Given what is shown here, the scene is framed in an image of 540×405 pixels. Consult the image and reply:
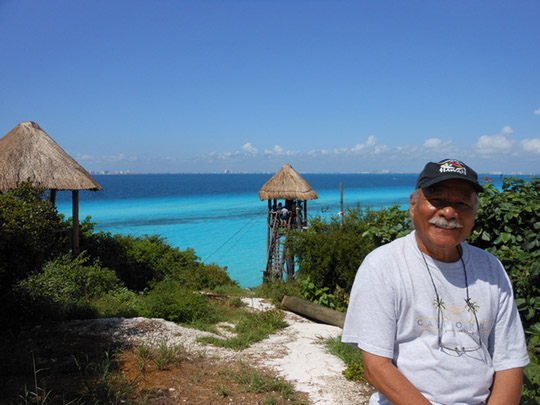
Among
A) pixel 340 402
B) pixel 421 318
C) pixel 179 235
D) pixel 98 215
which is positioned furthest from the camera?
pixel 98 215

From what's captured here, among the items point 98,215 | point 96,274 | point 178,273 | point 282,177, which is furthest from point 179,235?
point 96,274

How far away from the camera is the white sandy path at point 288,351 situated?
429 centimetres

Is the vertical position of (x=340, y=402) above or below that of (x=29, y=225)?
below

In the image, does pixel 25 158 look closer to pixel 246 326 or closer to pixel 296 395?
pixel 246 326

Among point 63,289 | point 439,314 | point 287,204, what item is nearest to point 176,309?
point 63,289

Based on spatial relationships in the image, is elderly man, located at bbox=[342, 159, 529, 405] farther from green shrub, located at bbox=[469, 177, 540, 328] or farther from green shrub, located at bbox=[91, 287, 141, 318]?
green shrub, located at bbox=[91, 287, 141, 318]

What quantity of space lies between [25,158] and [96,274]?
3711 millimetres

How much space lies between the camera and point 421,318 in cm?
188

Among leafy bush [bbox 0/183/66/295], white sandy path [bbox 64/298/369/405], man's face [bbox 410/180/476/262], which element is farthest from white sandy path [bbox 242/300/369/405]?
leafy bush [bbox 0/183/66/295]

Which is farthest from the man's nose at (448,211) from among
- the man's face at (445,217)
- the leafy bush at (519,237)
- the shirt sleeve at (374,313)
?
the leafy bush at (519,237)

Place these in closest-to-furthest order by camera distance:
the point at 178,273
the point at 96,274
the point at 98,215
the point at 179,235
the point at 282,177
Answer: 1. the point at 96,274
2. the point at 178,273
3. the point at 282,177
4. the point at 179,235
5. the point at 98,215

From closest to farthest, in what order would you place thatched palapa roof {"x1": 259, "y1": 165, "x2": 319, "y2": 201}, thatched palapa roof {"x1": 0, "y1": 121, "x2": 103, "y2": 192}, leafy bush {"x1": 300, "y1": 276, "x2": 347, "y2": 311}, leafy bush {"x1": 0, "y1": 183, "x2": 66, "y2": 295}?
leafy bush {"x1": 0, "y1": 183, "x2": 66, "y2": 295}, leafy bush {"x1": 300, "y1": 276, "x2": 347, "y2": 311}, thatched palapa roof {"x1": 0, "y1": 121, "x2": 103, "y2": 192}, thatched palapa roof {"x1": 259, "y1": 165, "x2": 319, "y2": 201}

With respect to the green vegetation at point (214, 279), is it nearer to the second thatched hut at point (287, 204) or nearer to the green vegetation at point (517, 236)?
the green vegetation at point (517, 236)

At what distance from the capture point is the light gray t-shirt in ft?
6.08
